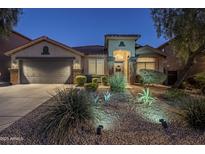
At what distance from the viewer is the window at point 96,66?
43.3 feet

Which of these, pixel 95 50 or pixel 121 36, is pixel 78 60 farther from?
pixel 121 36

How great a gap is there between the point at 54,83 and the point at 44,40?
3.72 meters

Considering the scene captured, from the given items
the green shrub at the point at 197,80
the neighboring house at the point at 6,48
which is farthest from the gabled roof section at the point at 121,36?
the neighboring house at the point at 6,48

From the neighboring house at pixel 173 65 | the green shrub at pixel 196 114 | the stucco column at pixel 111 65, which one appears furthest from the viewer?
the stucco column at pixel 111 65

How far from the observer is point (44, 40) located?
15453mm

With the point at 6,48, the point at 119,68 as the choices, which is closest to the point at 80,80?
the point at 119,68

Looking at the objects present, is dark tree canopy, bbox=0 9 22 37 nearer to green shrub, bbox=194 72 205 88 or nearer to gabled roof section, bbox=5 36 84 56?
gabled roof section, bbox=5 36 84 56

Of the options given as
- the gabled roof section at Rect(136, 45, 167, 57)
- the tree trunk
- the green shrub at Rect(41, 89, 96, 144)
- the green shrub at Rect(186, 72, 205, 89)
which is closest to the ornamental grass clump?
the gabled roof section at Rect(136, 45, 167, 57)

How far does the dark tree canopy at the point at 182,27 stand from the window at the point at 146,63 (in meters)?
1.44

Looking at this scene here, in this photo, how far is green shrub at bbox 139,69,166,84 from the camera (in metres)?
10.2

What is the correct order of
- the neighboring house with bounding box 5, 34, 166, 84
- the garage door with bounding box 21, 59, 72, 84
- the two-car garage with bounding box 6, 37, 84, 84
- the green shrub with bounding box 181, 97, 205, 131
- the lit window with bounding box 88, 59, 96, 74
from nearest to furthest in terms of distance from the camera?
the green shrub with bounding box 181, 97, 205, 131
the neighboring house with bounding box 5, 34, 166, 84
the lit window with bounding box 88, 59, 96, 74
the garage door with bounding box 21, 59, 72, 84
the two-car garage with bounding box 6, 37, 84, 84

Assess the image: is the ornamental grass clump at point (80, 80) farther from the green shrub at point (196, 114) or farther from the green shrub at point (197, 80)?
the green shrub at point (196, 114)

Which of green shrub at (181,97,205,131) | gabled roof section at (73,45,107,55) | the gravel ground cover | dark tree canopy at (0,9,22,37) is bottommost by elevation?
the gravel ground cover
